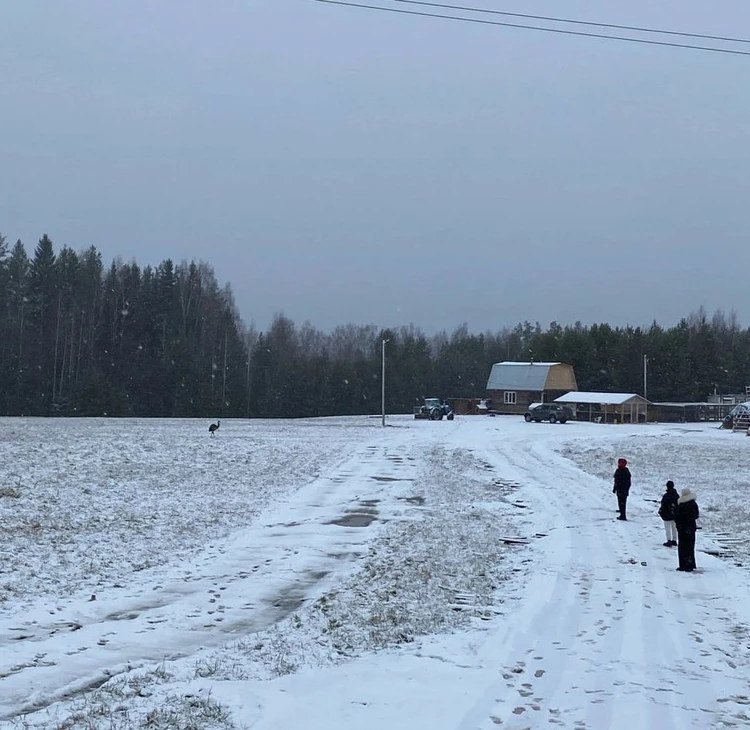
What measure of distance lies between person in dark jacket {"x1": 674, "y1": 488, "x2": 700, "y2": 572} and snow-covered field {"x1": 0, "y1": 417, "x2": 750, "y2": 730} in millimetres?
297

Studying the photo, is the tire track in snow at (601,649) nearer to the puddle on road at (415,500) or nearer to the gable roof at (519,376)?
the puddle on road at (415,500)

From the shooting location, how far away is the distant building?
92.1 m

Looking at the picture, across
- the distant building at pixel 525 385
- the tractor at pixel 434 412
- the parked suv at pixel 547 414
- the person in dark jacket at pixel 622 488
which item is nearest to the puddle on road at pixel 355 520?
the person in dark jacket at pixel 622 488

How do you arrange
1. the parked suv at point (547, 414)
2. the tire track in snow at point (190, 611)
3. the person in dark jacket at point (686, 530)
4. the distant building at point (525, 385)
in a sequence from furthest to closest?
1. the distant building at point (525, 385)
2. the parked suv at point (547, 414)
3. the person in dark jacket at point (686, 530)
4. the tire track in snow at point (190, 611)

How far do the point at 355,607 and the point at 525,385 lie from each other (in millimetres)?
83460

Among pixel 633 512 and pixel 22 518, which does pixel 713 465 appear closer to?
pixel 633 512

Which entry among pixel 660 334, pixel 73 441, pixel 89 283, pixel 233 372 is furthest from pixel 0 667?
pixel 660 334

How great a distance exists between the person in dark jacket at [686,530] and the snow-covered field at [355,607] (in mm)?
297

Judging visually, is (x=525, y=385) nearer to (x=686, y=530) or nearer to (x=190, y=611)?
(x=686, y=530)

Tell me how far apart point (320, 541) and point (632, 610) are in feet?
22.7

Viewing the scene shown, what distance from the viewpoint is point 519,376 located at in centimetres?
9438

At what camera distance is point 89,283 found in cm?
10788

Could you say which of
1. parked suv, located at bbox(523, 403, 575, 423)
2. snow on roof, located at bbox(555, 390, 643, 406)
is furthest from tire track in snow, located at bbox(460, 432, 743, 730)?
snow on roof, located at bbox(555, 390, 643, 406)

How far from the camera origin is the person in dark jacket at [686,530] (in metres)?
14.2
